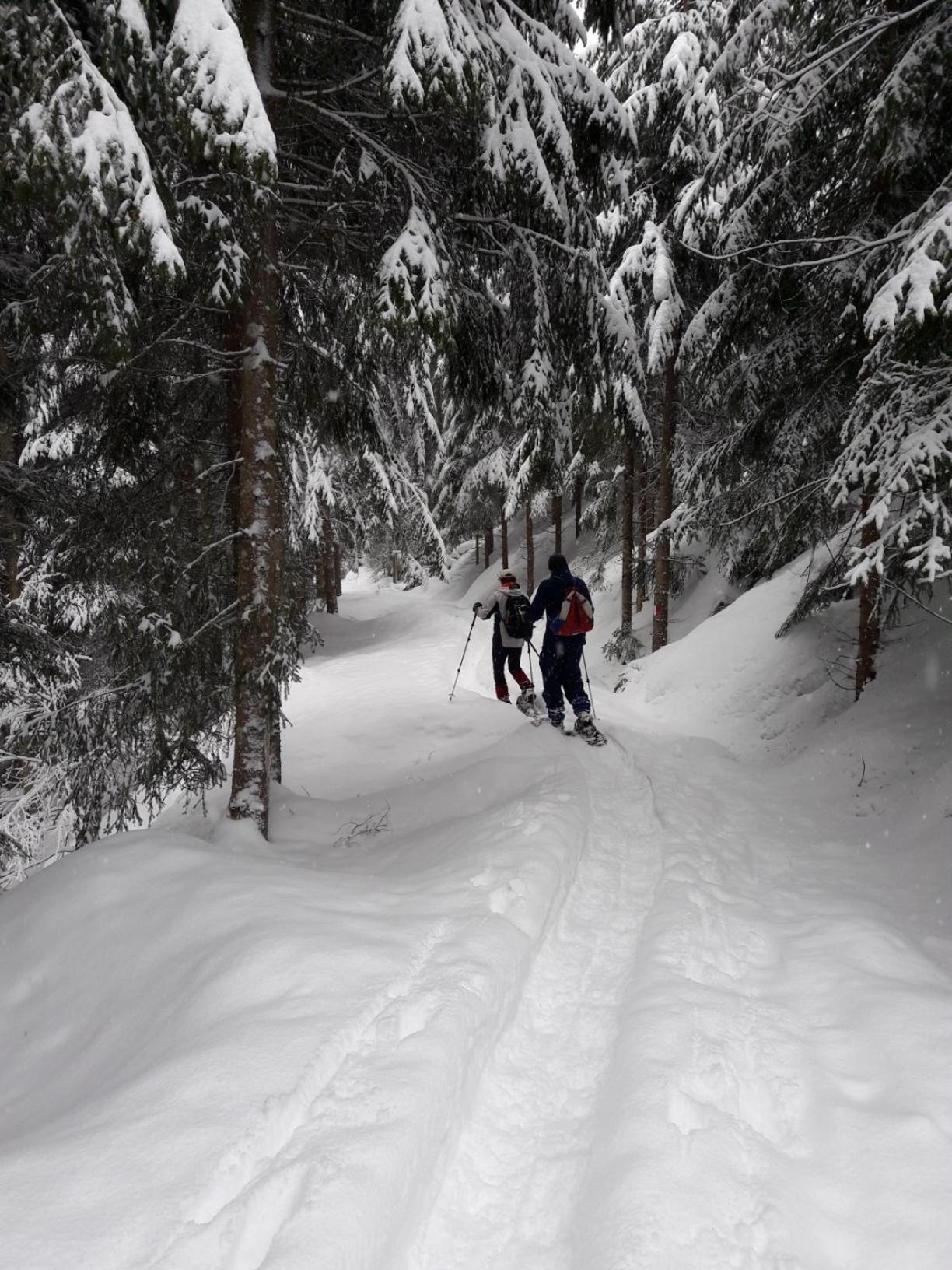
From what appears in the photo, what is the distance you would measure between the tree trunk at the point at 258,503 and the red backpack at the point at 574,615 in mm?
4024

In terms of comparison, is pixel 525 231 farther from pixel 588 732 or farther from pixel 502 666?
pixel 502 666

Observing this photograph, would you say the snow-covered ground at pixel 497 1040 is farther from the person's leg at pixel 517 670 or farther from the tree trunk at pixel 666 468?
the tree trunk at pixel 666 468

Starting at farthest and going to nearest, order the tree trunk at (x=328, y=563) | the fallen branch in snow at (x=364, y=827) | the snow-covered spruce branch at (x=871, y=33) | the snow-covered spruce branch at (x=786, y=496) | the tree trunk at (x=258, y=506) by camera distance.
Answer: the tree trunk at (x=328, y=563), the snow-covered spruce branch at (x=786, y=496), the fallen branch in snow at (x=364, y=827), the tree trunk at (x=258, y=506), the snow-covered spruce branch at (x=871, y=33)

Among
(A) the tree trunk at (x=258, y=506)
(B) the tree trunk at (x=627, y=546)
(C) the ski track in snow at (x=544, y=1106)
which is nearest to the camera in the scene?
(C) the ski track in snow at (x=544, y=1106)

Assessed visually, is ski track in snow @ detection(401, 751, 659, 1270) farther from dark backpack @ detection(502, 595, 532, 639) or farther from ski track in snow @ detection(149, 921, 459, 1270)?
dark backpack @ detection(502, 595, 532, 639)

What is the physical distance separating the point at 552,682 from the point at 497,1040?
227 inches

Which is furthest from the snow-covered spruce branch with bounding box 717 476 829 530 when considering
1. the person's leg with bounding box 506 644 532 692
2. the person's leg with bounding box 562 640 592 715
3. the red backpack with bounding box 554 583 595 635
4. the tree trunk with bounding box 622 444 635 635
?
the tree trunk with bounding box 622 444 635 635

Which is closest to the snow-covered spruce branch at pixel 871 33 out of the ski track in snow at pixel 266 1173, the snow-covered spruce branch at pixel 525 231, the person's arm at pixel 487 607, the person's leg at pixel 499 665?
the snow-covered spruce branch at pixel 525 231

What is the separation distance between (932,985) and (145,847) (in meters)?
4.82

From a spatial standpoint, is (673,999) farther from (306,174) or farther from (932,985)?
(306,174)

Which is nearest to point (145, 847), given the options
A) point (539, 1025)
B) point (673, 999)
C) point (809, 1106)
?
point (539, 1025)

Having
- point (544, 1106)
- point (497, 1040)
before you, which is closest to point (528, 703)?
point (497, 1040)

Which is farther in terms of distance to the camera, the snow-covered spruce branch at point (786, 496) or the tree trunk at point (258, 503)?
the snow-covered spruce branch at point (786, 496)

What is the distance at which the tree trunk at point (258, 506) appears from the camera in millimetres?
5176
